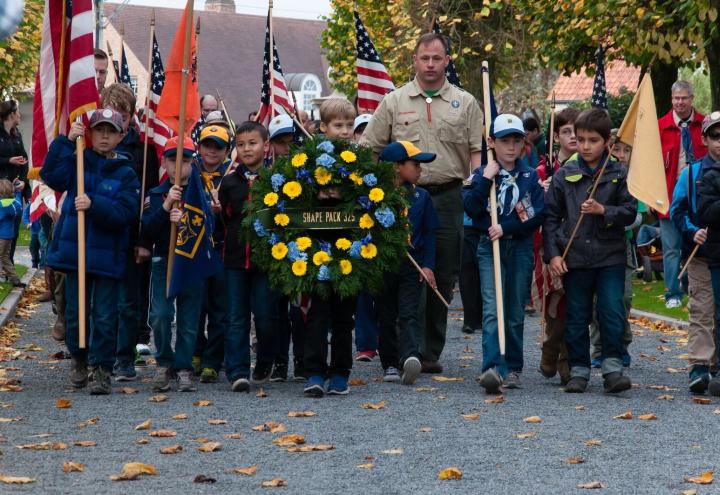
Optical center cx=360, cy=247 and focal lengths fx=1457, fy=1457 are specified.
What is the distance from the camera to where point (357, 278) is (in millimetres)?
9547

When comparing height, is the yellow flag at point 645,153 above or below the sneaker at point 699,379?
above

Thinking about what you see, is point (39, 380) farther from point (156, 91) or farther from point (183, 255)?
point (156, 91)

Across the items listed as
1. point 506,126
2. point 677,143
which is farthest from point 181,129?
point 677,143

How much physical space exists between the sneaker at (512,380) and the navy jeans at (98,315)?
8.87 ft

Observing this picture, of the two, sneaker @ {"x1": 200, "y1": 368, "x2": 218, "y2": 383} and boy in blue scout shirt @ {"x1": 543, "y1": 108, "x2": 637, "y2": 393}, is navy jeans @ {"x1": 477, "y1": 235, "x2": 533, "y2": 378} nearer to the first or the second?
boy in blue scout shirt @ {"x1": 543, "y1": 108, "x2": 637, "y2": 393}

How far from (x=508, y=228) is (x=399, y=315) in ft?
3.65

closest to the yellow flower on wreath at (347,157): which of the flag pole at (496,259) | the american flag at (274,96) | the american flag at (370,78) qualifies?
the flag pole at (496,259)

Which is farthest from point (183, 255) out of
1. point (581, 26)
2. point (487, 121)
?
point (581, 26)

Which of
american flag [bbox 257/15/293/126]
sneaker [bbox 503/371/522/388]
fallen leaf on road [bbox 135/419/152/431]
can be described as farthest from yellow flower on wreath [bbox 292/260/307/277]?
american flag [bbox 257/15/293/126]

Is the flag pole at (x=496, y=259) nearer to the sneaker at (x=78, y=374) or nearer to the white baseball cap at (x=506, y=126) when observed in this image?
the white baseball cap at (x=506, y=126)

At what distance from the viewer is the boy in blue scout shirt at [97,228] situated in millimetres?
9727

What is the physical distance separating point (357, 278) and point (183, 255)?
4.05ft

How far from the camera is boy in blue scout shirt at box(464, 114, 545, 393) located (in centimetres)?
994

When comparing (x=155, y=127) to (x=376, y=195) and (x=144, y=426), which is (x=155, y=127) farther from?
(x=144, y=426)
